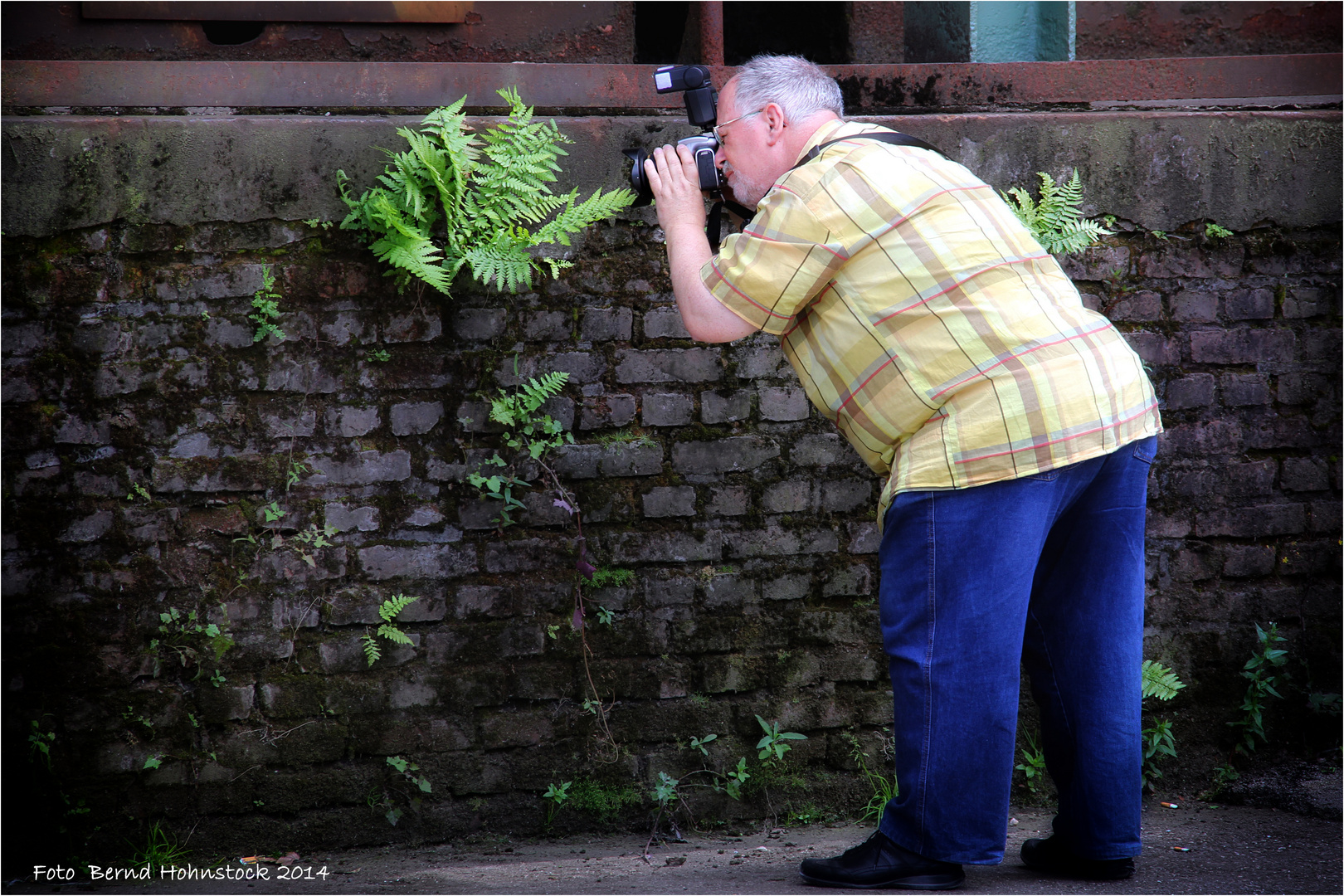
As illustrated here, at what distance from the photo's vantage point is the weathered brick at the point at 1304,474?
318 centimetres

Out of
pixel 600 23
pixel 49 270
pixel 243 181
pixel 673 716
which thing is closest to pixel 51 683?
pixel 49 270

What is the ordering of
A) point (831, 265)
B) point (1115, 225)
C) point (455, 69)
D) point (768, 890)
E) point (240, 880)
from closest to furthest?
1. point (831, 265)
2. point (768, 890)
3. point (240, 880)
4. point (455, 69)
5. point (1115, 225)

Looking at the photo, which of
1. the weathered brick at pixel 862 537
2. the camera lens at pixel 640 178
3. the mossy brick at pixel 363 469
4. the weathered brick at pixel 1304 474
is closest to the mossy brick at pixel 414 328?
the mossy brick at pixel 363 469

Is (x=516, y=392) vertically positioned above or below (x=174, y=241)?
below

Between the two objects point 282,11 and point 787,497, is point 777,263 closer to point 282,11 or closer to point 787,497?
point 787,497

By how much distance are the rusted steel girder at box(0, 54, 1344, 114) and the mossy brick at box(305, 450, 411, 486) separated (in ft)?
3.49

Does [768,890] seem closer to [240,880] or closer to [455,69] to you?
[240,880]

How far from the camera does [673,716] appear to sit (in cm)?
292

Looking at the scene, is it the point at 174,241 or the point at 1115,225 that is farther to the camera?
the point at 1115,225

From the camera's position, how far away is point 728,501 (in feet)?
9.68

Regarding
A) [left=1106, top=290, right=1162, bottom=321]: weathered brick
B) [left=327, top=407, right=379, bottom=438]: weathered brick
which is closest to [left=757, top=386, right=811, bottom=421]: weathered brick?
[left=1106, top=290, right=1162, bottom=321]: weathered brick

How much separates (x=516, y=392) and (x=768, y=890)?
156cm

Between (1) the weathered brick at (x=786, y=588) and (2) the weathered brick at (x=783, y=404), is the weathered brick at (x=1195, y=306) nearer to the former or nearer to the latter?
(2) the weathered brick at (x=783, y=404)

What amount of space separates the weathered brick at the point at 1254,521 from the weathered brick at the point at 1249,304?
2.14ft
